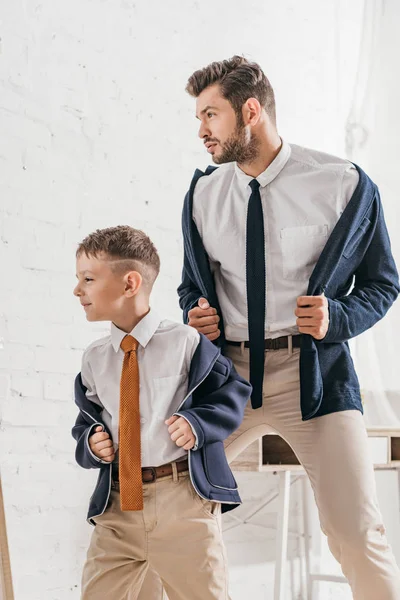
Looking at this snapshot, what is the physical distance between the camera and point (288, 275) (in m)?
1.98

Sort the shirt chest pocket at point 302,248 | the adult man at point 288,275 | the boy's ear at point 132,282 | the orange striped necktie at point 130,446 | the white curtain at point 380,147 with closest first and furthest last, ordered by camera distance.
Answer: the orange striped necktie at point 130,446
the boy's ear at point 132,282
the adult man at point 288,275
the shirt chest pocket at point 302,248
the white curtain at point 380,147

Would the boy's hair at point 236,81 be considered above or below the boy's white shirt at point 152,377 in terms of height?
above

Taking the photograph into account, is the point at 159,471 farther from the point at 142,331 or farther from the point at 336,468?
the point at 336,468

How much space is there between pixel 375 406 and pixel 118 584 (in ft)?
6.15

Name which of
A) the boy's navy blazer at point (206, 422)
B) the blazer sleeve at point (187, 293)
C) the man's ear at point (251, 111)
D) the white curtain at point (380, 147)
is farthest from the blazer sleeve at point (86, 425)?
the white curtain at point (380, 147)

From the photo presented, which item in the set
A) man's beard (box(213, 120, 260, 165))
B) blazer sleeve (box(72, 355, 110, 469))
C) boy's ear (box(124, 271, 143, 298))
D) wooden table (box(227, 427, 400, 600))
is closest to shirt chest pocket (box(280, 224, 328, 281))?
man's beard (box(213, 120, 260, 165))

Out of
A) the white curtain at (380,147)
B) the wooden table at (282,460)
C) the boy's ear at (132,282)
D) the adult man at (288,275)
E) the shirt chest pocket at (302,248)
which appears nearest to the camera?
A: the boy's ear at (132,282)

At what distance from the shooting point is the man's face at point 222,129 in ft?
6.42

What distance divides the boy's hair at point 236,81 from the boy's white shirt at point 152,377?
612 mm

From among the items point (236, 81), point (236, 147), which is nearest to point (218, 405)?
point (236, 147)

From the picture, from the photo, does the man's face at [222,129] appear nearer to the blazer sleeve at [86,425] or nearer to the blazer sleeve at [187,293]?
the blazer sleeve at [187,293]

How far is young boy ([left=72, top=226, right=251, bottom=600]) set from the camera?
162 centimetres

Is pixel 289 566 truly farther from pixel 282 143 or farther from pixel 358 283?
pixel 282 143

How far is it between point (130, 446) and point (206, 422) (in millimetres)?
164
